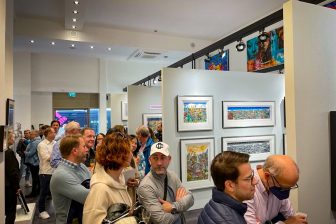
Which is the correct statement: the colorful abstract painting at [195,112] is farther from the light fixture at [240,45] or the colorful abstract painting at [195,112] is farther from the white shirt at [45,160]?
the white shirt at [45,160]

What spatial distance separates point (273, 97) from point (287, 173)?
3.94 meters

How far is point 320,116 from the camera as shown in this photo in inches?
96.1

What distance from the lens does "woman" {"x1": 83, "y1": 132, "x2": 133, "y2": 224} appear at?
1.49 meters

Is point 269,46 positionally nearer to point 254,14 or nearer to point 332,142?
point 254,14

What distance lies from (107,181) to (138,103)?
18.5ft

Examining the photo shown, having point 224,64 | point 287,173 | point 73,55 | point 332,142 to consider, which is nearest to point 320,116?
point 332,142

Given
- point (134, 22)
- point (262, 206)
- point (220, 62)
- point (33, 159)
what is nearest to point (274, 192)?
point (262, 206)

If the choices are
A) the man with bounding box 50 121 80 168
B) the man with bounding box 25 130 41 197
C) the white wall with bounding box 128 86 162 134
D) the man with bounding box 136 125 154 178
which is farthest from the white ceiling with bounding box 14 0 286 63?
the man with bounding box 136 125 154 178

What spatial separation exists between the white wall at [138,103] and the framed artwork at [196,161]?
2.87 meters

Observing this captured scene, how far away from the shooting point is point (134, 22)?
6.91 m

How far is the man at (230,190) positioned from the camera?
1317mm

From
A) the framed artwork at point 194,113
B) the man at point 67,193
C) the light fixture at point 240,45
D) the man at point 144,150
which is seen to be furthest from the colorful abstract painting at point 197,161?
the man at point 67,193

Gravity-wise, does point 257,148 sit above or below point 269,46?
below

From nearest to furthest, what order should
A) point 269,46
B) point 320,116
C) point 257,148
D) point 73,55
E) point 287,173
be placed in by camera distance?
point 287,173
point 320,116
point 257,148
point 269,46
point 73,55
